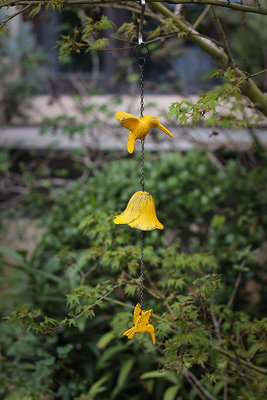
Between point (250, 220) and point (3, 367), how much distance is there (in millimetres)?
2048

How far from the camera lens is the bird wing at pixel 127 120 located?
146 centimetres

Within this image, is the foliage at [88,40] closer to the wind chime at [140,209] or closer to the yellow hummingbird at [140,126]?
the wind chime at [140,209]

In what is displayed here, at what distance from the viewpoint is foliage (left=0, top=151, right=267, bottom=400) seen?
6.62ft

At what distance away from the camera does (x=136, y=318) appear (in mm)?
1505

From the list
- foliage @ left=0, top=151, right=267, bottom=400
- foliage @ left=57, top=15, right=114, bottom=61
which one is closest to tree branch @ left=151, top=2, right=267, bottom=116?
foliage @ left=57, top=15, right=114, bottom=61

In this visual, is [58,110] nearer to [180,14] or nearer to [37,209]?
[37,209]

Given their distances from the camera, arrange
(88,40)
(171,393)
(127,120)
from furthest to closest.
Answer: (171,393)
(88,40)
(127,120)

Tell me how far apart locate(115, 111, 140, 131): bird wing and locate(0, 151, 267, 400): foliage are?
0.69m

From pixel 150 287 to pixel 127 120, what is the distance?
4.69 ft

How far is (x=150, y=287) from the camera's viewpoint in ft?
8.66

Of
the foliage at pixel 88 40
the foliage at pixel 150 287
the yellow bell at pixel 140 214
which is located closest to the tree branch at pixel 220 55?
the foliage at pixel 88 40

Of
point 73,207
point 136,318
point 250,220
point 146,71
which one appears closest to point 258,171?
point 250,220

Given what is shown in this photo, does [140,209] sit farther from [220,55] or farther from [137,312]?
[220,55]

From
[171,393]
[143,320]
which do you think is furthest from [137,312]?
[171,393]
